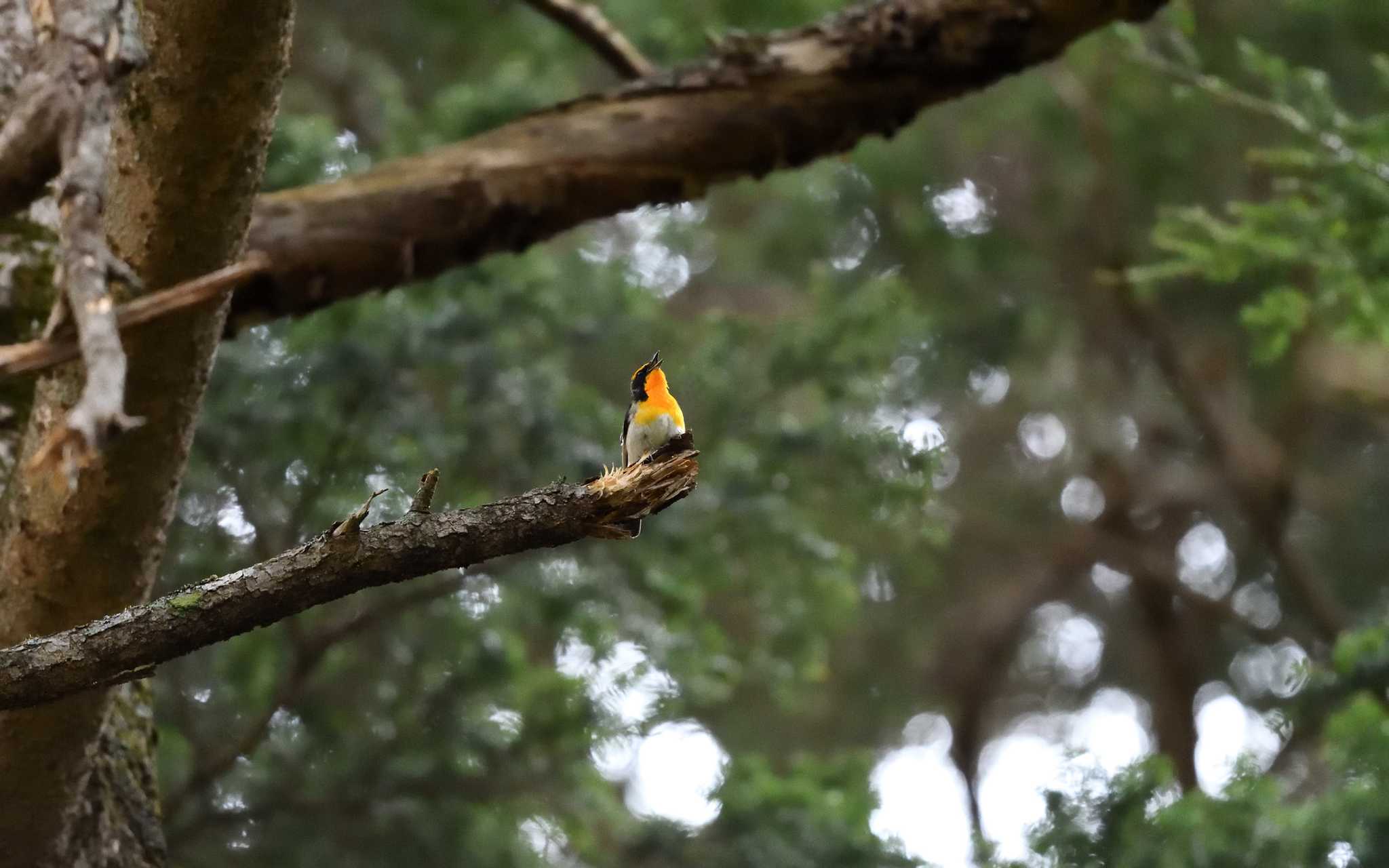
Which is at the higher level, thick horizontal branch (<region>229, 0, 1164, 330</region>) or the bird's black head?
thick horizontal branch (<region>229, 0, 1164, 330</region>)

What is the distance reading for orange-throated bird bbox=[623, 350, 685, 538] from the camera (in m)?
4.17

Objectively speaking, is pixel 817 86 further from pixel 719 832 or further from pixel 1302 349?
pixel 1302 349

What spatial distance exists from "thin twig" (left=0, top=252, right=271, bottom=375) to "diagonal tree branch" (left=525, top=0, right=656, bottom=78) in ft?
11.1

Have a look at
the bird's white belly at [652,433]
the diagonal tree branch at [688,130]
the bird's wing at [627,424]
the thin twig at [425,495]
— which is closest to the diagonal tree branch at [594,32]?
the diagonal tree branch at [688,130]

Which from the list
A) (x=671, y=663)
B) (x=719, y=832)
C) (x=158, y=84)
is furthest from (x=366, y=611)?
(x=158, y=84)

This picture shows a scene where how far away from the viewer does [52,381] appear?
293 centimetres

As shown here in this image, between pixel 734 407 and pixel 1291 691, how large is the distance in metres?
2.83

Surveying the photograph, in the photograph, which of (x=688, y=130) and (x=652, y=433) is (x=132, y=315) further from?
(x=688, y=130)

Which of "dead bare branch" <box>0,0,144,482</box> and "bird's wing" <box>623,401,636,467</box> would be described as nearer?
"dead bare branch" <box>0,0,144,482</box>

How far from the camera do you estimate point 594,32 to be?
498 centimetres

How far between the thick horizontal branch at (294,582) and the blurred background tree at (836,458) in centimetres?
286

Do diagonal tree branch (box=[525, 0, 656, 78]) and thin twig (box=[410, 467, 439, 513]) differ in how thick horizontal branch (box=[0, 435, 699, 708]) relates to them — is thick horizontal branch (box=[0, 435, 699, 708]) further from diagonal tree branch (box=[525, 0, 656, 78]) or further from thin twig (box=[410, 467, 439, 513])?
diagonal tree branch (box=[525, 0, 656, 78])

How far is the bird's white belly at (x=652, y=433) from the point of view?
13.6ft

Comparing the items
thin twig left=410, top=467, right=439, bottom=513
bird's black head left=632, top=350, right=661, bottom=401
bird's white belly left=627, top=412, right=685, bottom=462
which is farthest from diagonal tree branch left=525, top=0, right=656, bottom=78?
thin twig left=410, top=467, right=439, bottom=513
